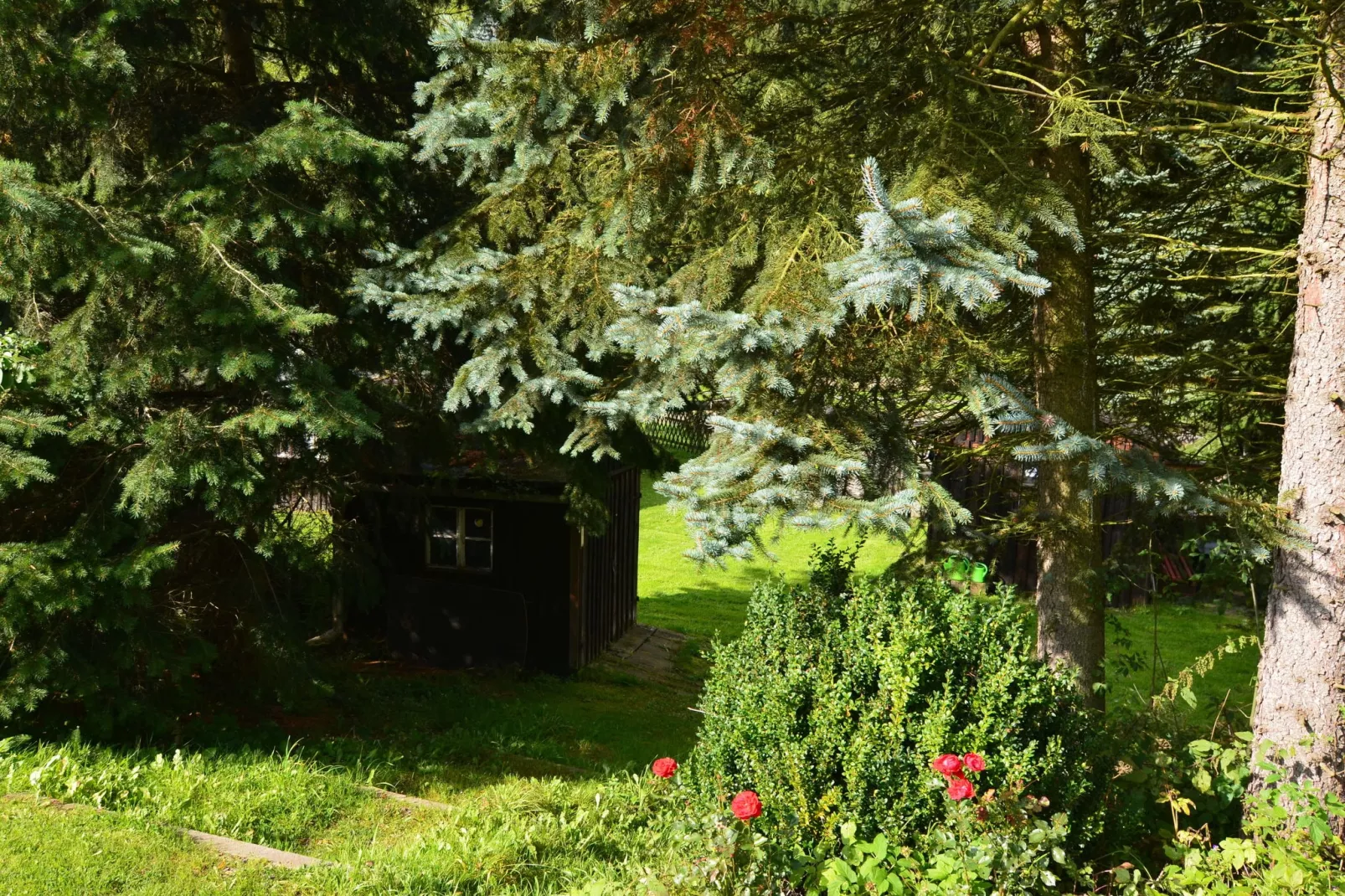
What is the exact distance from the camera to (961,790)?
3625 millimetres

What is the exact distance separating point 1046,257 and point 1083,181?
561 mm

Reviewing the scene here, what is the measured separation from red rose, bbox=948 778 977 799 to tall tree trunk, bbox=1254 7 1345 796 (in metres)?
1.98

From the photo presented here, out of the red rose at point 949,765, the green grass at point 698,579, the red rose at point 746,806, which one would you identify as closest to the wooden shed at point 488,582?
the green grass at point 698,579

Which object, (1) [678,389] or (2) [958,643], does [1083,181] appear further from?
(2) [958,643]

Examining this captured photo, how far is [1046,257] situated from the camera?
19.9 feet

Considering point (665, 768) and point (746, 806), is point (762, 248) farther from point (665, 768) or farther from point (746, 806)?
point (746, 806)

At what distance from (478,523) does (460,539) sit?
1.02 ft

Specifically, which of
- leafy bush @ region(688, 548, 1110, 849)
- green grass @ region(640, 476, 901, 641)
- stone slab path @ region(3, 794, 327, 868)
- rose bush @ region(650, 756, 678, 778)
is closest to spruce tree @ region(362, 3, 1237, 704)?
leafy bush @ region(688, 548, 1110, 849)

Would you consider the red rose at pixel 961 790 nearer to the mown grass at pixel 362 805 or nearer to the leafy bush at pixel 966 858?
the leafy bush at pixel 966 858

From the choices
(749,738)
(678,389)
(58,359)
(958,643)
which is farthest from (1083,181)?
(58,359)

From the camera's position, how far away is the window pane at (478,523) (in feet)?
38.1

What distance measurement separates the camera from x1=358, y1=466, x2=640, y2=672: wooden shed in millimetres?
11406

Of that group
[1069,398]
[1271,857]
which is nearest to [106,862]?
[1271,857]

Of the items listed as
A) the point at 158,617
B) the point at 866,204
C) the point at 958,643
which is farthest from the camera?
the point at 158,617
